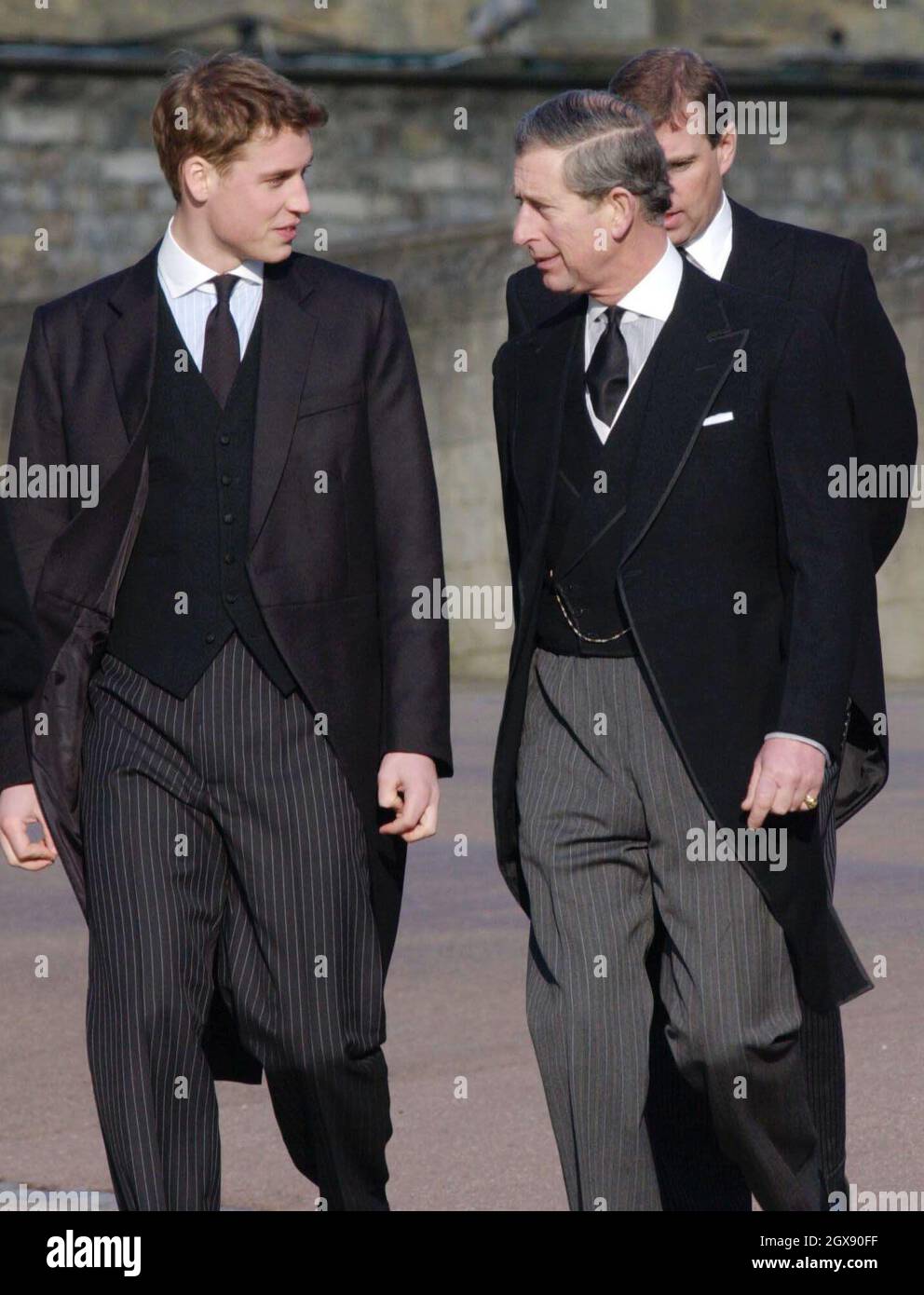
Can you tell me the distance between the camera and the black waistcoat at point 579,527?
14.6 ft

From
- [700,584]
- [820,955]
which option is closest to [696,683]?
[700,584]

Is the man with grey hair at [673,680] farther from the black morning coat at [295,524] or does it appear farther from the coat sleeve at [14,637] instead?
the coat sleeve at [14,637]

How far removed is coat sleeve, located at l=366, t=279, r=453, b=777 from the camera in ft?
15.1

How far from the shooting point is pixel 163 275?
186 inches

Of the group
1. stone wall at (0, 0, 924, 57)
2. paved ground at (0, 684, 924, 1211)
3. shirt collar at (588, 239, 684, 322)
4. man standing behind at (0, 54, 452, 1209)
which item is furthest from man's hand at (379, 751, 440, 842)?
stone wall at (0, 0, 924, 57)

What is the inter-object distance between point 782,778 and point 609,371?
29.6 inches

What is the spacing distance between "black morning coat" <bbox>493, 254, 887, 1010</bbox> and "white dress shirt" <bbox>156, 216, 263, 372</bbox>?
1.72 ft

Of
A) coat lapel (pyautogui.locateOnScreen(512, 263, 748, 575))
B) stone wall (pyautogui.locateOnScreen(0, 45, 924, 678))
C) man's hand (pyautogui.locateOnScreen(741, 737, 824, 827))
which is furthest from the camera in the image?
stone wall (pyautogui.locateOnScreen(0, 45, 924, 678))

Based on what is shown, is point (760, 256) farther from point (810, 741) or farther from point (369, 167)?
point (369, 167)

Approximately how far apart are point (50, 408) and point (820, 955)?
1.60m

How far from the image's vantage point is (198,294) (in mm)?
4688

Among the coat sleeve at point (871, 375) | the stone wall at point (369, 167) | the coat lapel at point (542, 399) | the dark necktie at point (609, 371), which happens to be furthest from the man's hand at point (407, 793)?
the stone wall at point (369, 167)

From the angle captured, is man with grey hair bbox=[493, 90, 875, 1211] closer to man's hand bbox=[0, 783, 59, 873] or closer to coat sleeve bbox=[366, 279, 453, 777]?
coat sleeve bbox=[366, 279, 453, 777]

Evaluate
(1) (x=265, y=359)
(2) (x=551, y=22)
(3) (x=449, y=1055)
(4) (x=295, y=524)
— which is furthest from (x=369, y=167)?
(4) (x=295, y=524)
